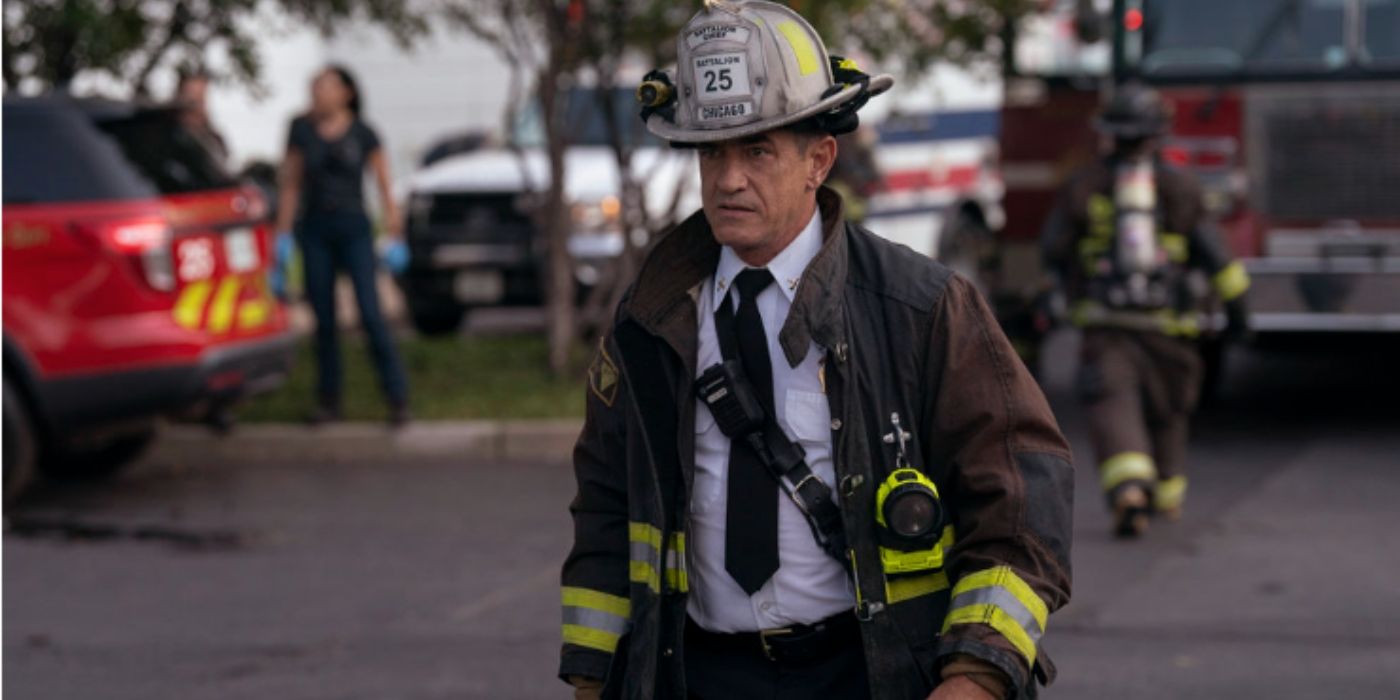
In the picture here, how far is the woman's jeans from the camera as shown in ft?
37.6

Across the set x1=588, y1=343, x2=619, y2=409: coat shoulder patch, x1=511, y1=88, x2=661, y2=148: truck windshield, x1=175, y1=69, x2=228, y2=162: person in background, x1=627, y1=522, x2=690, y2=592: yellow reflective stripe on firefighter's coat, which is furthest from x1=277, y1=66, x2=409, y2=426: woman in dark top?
x1=627, y1=522, x2=690, y2=592: yellow reflective stripe on firefighter's coat

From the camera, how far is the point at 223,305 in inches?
395

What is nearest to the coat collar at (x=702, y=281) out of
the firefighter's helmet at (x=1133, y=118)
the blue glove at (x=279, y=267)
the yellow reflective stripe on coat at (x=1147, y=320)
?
the firefighter's helmet at (x=1133, y=118)

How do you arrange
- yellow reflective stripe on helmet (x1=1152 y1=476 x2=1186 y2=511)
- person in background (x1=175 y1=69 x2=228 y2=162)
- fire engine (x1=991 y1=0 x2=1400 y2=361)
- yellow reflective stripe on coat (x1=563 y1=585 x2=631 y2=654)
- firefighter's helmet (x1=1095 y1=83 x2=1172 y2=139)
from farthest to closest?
person in background (x1=175 y1=69 x2=228 y2=162) < fire engine (x1=991 y1=0 x2=1400 y2=361) < yellow reflective stripe on helmet (x1=1152 y1=476 x2=1186 y2=511) < firefighter's helmet (x1=1095 y1=83 x2=1172 y2=139) < yellow reflective stripe on coat (x1=563 y1=585 x2=631 y2=654)

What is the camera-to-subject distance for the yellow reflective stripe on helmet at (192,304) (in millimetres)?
9734

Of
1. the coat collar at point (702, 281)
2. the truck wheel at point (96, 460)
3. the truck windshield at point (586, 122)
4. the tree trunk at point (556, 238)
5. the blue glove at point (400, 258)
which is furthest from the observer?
the blue glove at point (400, 258)

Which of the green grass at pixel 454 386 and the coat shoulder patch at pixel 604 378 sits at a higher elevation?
the coat shoulder patch at pixel 604 378

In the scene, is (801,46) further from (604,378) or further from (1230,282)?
(1230,282)

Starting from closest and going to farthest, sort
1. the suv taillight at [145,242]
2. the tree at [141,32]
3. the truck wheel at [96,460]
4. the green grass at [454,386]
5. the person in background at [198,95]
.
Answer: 1. the suv taillight at [145,242]
2. the truck wheel at [96,460]
3. the green grass at [454,386]
4. the tree at [141,32]
5. the person in background at [198,95]

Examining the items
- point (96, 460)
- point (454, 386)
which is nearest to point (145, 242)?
point (96, 460)

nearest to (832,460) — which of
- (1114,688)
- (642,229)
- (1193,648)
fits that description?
(1114,688)

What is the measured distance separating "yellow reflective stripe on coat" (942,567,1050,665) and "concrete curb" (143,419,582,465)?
8087 mm

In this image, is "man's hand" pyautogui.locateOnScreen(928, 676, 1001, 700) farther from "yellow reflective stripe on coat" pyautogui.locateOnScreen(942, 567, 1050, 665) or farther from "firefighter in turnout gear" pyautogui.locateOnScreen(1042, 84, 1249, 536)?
"firefighter in turnout gear" pyautogui.locateOnScreen(1042, 84, 1249, 536)

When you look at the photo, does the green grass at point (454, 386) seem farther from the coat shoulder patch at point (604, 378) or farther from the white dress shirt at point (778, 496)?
the white dress shirt at point (778, 496)
